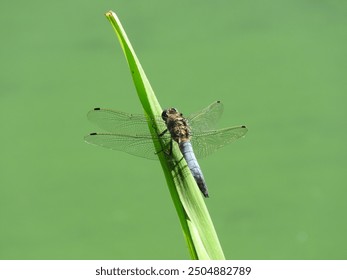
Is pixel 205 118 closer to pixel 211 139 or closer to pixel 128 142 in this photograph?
pixel 211 139

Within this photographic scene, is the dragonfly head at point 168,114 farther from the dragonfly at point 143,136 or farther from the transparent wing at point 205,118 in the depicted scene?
the transparent wing at point 205,118

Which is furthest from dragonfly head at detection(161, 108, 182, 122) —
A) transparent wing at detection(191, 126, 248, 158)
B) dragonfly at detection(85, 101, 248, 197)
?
transparent wing at detection(191, 126, 248, 158)

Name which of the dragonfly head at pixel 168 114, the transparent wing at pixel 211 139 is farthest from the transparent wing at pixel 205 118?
the dragonfly head at pixel 168 114

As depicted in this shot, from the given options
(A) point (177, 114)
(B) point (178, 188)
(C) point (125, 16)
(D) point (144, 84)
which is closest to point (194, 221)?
(B) point (178, 188)

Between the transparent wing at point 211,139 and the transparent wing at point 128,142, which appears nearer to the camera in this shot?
the transparent wing at point 128,142

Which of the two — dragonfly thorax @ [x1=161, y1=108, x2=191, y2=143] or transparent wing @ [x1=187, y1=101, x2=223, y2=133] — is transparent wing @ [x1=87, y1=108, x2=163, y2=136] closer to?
dragonfly thorax @ [x1=161, y1=108, x2=191, y2=143]
